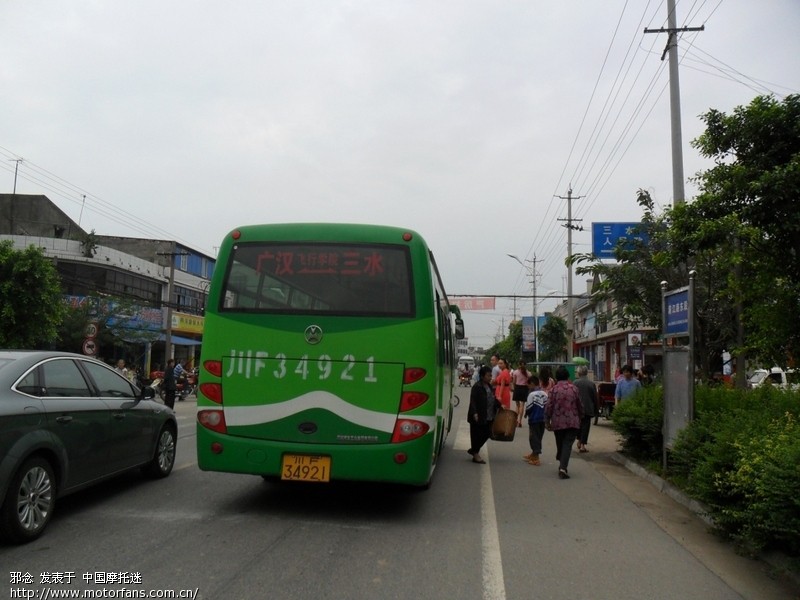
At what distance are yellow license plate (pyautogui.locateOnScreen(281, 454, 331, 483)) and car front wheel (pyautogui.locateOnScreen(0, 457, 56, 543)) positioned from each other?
6.44ft

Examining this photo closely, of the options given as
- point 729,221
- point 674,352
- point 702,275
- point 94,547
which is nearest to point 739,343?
point 702,275

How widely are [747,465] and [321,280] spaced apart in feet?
13.8

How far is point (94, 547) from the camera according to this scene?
511 centimetres

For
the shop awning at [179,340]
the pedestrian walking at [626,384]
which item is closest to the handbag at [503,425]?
the pedestrian walking at [626,384]

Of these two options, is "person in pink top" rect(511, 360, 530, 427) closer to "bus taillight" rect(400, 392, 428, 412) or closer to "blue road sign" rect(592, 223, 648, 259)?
"blue road sign" rect(592, 223, 648, 259)

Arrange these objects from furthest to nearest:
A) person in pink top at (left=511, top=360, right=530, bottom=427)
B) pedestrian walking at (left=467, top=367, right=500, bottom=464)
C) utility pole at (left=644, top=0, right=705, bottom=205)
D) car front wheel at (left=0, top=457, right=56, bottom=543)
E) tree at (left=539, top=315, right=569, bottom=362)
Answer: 1. tree at (left=539, top=315, right=569, bottom=362)
2. person in pink top at (left=511, top=360, right=530, bottom=427)
3. utility pole at (left=644, top=0, right=705, bottom=205)
4. pedestrian walking at (left=467, top=367, right=500, bottom=464)
5. car front wheel at (left=0, top=457, right=56, bottom=543)

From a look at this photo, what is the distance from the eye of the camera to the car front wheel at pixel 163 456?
25.6 ft

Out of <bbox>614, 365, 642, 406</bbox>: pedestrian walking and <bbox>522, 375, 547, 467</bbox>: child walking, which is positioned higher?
<bbox>614, 365, 642, 406</bbox>: pedestrian walking

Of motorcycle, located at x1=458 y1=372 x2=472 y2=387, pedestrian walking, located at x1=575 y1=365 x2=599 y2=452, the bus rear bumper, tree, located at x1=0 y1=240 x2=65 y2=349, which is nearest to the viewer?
the bus rear bumper

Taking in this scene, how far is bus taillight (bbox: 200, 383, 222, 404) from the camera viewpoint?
6.43 meters

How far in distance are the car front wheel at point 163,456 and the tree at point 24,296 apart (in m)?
15.2

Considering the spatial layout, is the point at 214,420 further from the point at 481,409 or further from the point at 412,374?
the point at 481,409

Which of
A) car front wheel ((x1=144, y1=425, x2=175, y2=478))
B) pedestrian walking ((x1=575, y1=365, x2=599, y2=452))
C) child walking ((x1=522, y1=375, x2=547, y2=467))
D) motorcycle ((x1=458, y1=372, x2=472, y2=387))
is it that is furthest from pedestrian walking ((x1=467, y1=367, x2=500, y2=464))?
motorcycle ((x1=458, y1=372, x2=472, y2=387))

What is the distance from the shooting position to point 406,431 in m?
6.24
